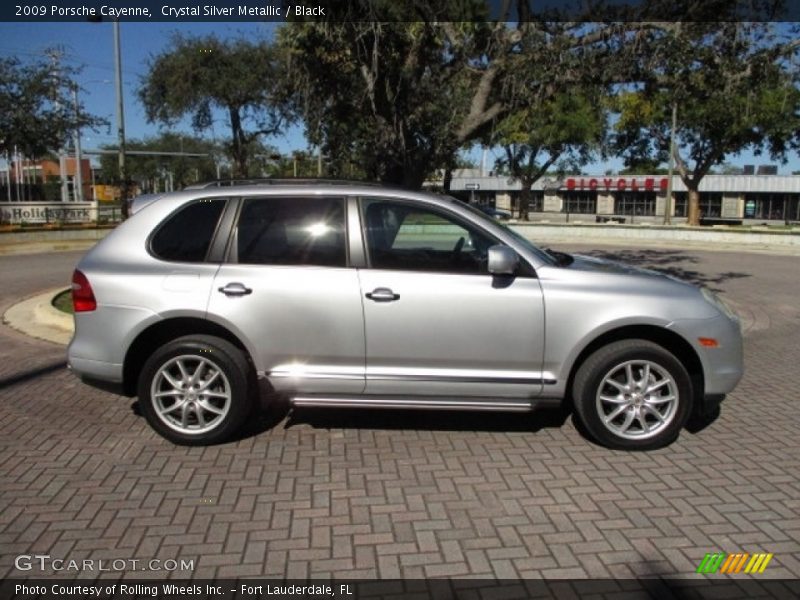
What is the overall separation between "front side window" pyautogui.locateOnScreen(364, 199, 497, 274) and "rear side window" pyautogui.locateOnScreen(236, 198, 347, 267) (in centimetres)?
22

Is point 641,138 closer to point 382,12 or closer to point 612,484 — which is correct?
point 382,12

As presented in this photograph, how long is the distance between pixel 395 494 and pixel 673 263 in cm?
1508

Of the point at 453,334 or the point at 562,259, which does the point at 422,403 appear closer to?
the point at 453,334

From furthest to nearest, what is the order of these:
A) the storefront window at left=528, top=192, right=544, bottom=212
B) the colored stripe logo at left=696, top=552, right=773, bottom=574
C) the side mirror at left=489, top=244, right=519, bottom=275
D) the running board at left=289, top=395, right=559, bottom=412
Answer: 1. the storefront window at left=528, top=192, right=544, bottom=212
2. the running board at left=289, top=395, right=559, bottom=412
3. the side mirror at left=489, top=244, right=519, bottom=275
4. the colored stripe logo at left=696, top=552, right=773, bottom=574

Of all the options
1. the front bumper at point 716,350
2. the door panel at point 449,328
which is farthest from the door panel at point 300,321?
the front bumper at point 716,350

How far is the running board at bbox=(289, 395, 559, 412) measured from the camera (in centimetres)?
446

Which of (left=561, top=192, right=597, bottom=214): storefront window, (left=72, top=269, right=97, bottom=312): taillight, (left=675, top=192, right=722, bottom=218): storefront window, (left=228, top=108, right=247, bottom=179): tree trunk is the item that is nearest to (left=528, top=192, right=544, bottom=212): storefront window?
(left=561, top=192, right=597, bottom=214): storefront window

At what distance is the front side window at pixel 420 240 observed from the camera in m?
4.48

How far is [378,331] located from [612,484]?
170 centimetres

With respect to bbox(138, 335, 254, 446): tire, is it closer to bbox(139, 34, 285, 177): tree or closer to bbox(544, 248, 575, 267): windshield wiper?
bbox(544, 248, 575, 267): windshield wiper

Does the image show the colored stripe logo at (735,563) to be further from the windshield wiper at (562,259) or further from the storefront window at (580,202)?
the storefront window at (580,202)

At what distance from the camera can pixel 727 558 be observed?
3.24m

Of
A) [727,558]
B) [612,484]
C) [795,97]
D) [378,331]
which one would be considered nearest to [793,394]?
[612,484]

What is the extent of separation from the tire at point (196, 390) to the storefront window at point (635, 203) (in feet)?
215
